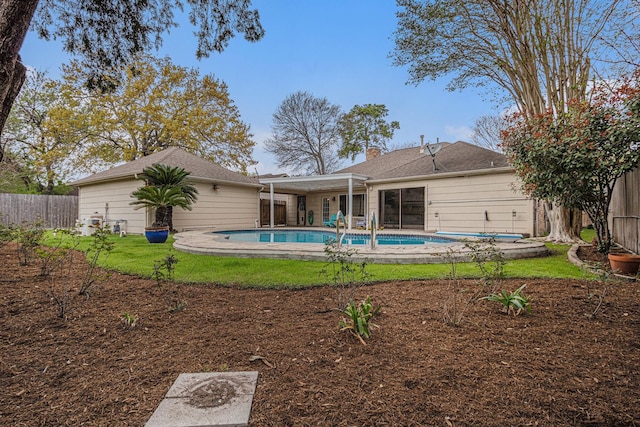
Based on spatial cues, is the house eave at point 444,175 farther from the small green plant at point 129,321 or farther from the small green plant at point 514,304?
the small green plant at point 129,321

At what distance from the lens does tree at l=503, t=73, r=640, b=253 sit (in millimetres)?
5293

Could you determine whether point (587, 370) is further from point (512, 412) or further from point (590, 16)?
point (590, 16)

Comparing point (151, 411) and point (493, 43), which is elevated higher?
point (493, 43)

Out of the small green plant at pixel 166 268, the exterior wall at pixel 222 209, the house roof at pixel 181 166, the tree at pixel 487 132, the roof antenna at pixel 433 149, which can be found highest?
the tree at pixel 487 132

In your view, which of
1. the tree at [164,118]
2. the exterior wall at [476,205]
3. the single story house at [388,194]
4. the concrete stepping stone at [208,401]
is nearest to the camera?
the concrete stepping stone at [208,401]

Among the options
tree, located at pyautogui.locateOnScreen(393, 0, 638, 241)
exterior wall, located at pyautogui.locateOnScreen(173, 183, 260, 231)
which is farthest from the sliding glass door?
exterior wall, located at pyautogui.locateOnScreen(173, 183, 260, 231)

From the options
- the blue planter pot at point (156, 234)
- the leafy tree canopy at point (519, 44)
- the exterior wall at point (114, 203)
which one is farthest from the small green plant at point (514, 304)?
the exterior wall at point (114, 203)

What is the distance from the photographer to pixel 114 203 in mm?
13992

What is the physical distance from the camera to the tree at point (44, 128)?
60.3ft

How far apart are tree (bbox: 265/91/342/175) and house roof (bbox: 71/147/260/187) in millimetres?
10187

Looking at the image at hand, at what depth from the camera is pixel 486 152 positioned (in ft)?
44.1

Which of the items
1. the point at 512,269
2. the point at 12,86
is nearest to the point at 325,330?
the point at 12,86

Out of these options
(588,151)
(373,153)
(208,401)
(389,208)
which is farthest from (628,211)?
(373,153)

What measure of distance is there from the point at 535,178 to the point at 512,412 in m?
6.48
